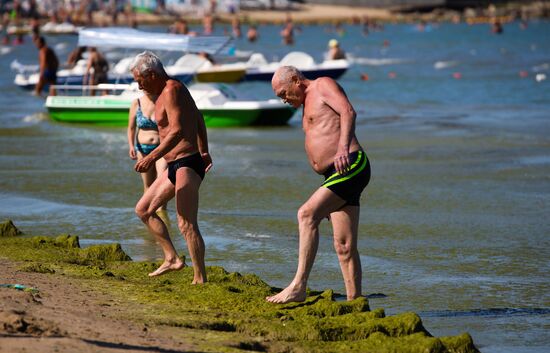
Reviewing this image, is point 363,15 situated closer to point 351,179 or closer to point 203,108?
point 203,108

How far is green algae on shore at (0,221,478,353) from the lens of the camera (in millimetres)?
6520

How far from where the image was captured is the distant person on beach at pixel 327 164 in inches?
287

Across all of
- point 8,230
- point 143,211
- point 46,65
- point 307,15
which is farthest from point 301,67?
point 307,15

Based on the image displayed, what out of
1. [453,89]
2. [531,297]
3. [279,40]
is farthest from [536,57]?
[531,297]

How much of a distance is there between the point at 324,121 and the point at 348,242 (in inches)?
31.7

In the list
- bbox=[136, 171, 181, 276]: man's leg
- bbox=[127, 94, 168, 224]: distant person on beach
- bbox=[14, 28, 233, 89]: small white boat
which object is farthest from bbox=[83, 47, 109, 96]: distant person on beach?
bbox=[136, 171, 181, 276]: man's leg

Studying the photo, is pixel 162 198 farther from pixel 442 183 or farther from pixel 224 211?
pixel 442 183

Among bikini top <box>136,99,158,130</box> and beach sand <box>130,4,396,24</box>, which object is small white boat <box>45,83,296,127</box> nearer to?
bikini top <box>136,99,158,130</box>

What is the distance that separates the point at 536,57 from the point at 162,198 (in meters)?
54.3

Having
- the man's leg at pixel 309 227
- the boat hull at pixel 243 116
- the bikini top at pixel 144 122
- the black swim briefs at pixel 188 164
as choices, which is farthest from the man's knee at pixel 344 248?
the boat hull at pixel 243 116

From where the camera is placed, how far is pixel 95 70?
2412 centimetres

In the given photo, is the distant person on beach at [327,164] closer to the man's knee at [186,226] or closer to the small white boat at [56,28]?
the man's knee at [186,226]

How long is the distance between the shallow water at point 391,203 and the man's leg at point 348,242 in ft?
1.99

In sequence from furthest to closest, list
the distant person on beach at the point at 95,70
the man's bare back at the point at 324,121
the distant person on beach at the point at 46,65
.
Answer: the distant person on beach at the point at 46,65 → the distant person on beach at the point at 95,70 → the man's bare back at the point at 324,121
